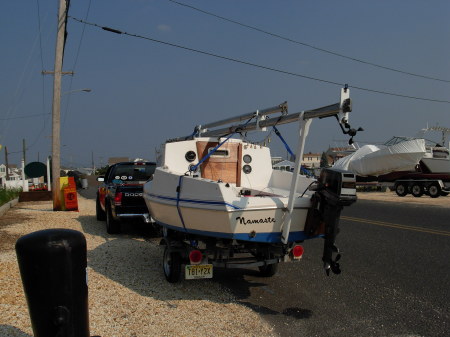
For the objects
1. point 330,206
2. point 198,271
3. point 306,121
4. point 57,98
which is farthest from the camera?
point 57,98

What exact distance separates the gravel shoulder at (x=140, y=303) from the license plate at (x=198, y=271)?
14.4 inches

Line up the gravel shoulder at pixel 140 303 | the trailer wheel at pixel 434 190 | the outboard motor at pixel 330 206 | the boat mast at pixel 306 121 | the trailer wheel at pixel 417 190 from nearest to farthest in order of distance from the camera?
the gravel shoulder at pixel 140 303
the boat mast at pixel 306 121
the outboard motor at pixel 330 206
the trailer wheel at pixel 434 190
the trailer wheel at pixel 417 190

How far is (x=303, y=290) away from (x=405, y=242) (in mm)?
4925

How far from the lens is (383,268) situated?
27.4 feet

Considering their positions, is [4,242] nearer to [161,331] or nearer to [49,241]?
[161,331]

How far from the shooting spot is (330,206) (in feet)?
20.1

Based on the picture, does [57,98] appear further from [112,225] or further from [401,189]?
[401,189]

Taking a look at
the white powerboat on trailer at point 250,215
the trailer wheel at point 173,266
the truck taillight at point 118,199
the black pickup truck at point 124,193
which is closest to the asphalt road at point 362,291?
the white powerboat on trailer at point 250,215

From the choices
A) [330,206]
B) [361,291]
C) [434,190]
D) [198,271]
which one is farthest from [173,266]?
[434,190]

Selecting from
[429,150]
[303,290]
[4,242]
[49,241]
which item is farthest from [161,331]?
[429,150]

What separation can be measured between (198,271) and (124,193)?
5273 mm

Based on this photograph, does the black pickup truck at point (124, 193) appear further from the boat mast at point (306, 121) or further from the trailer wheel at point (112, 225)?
the boat mast at point (306, 121)

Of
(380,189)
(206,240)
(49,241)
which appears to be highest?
(49,241)

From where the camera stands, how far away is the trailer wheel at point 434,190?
1131 inches
